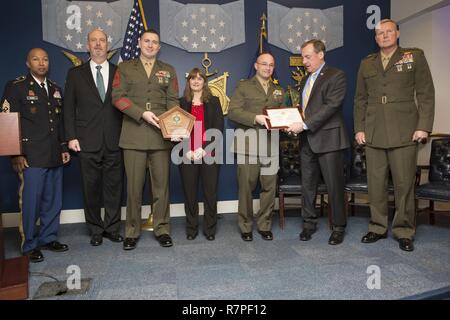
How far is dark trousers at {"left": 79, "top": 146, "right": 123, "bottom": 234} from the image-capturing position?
3182 millimetres

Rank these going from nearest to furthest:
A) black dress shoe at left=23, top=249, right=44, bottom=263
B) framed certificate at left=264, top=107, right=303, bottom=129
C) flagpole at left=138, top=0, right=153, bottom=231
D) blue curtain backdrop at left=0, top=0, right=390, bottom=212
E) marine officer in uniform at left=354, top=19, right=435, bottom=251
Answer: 1. black dress shoe at left=23, top=249, right=44, bottom=263
2. marine officer in uniform at left=354, top=19, right=435, bottom=251
3. framed certificate at left=264, top=107, right=303, bottom=129
4. flagpole at left=138, top=0, right=153, bottom=231
5. blue curtain backdrop at left=0, top=0, right=390, bottom=212

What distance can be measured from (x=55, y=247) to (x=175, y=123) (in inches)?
58.9

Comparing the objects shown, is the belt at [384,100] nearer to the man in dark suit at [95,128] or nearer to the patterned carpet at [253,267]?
the patterned carpet at [253,267]

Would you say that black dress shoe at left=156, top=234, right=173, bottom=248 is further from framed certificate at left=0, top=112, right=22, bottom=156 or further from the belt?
the belt

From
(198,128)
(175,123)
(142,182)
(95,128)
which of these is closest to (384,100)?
(198,128)

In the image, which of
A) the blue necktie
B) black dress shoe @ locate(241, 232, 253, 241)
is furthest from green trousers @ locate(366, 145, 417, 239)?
the blue necktie

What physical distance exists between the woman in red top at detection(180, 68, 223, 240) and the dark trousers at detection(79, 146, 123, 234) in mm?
588

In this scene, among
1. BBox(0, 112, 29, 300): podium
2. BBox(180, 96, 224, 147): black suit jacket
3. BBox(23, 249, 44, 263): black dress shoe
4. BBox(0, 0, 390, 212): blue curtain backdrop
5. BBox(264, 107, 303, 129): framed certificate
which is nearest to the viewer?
BBox(0, 112, 29, 300): podium

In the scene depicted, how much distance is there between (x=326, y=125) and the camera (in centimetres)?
316

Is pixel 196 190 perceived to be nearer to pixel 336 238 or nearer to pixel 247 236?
pixel 247 236

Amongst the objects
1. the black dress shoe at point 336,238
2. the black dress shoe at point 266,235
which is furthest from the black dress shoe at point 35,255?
the black dress shoe at point 336,238

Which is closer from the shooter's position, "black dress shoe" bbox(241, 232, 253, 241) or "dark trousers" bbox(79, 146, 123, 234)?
"dark trousers" bbox(79, 146, 123, 234)

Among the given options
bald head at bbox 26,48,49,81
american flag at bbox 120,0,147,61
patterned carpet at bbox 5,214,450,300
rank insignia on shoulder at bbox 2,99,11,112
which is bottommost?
patterned carpet at bbox 5,214,450,300
